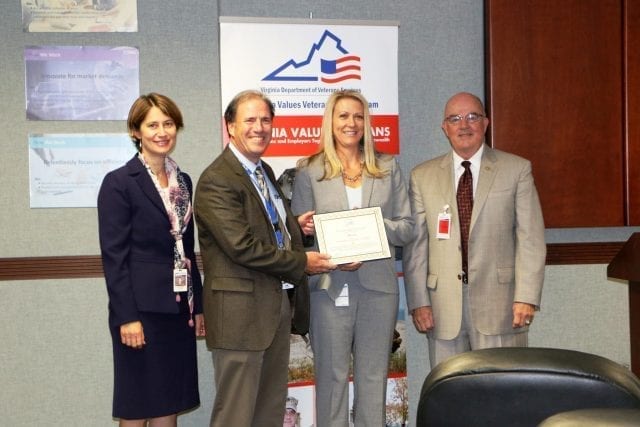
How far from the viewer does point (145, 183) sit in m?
3.23

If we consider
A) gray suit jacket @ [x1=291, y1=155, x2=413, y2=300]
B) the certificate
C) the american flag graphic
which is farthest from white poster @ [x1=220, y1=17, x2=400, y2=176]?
the certificate

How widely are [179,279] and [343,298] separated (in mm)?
829

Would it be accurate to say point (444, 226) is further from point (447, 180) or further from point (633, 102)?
point (633, 102)

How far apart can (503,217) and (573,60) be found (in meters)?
1.43

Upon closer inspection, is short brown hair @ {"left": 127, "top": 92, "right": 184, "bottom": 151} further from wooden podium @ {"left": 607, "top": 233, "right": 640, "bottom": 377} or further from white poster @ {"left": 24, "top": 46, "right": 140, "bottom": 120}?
wooden podium @ {"left": 607, "top": 233, "right": 640, "bottom": 377}

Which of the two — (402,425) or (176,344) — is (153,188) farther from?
(402,425)

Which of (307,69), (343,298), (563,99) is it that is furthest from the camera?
(563,99)

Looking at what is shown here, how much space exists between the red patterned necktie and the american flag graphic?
983mm

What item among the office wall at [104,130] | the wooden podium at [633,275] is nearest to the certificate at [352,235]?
the office wall at [104,130]

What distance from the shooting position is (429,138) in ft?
15.0

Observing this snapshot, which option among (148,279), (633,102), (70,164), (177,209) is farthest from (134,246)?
(633,102)

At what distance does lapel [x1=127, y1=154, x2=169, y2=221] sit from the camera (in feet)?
10.6

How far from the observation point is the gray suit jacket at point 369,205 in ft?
11.8

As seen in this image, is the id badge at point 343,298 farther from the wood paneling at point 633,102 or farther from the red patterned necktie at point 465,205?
the wood paneling at point 633,102
